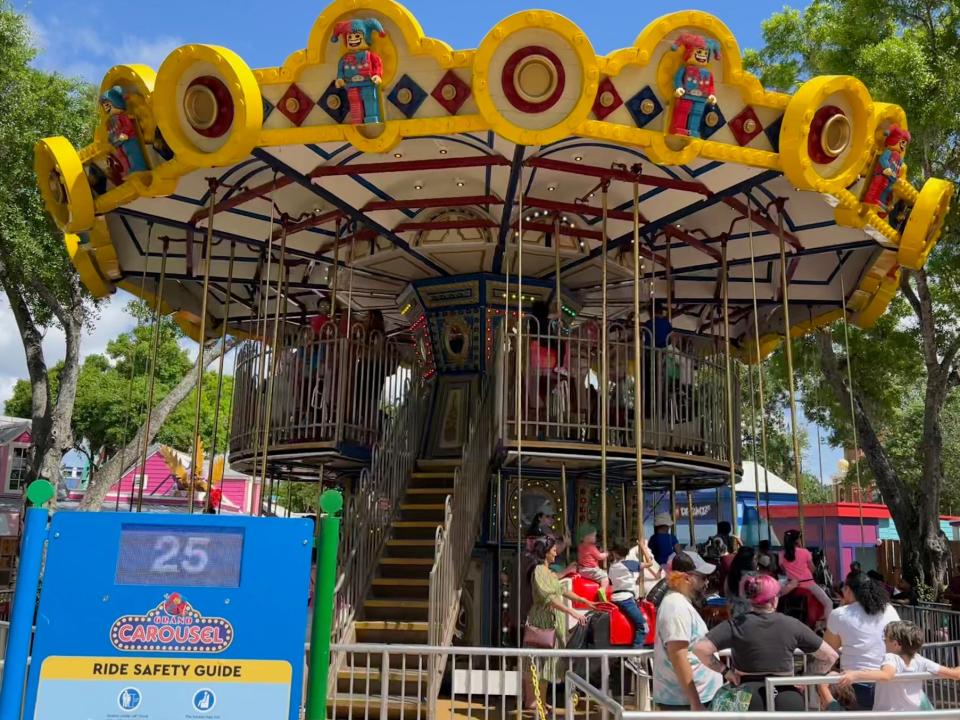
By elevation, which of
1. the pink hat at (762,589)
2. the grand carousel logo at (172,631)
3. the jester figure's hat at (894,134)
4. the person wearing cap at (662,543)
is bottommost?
the grand carousel logo at (172,631)

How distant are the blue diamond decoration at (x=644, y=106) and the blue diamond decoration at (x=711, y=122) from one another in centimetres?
43

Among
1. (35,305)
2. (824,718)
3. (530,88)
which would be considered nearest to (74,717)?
(824,718)

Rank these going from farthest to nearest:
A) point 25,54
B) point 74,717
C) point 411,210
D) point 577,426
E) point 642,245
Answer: point 25,54 < point 642,245 < point 411,210 < point 577,426 < point 74,717

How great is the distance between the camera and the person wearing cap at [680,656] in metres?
5.19

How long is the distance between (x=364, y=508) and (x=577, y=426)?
2636 mm

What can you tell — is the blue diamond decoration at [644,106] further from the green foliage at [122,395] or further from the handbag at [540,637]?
the green foliage at [122,395]

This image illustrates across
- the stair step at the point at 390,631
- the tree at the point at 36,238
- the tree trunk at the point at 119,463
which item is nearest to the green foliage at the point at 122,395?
the tree trunk at the point at 119,463

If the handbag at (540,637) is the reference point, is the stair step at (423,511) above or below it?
above

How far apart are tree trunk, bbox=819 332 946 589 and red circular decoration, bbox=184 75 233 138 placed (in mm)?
14368

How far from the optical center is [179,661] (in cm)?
379

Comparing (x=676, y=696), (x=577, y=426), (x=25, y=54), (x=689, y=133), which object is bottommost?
(x=676, y=696)

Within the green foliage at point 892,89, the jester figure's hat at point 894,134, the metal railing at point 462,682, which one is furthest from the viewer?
the green foliage at point 892,89

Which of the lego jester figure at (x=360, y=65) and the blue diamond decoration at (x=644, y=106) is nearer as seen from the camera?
the lego jester figure at (x=360, y=65)

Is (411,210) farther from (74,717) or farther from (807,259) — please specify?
(74,717)
